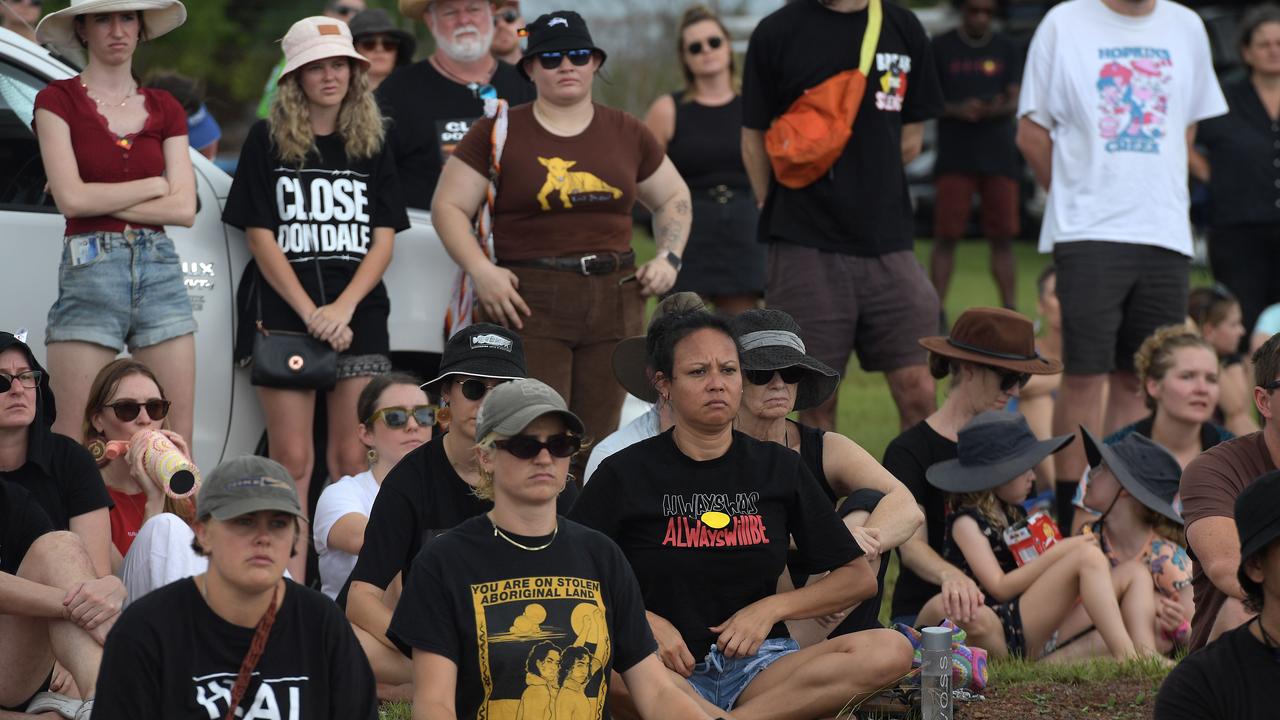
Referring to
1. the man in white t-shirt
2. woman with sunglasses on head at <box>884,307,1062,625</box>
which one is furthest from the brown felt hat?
the man in white t-shirt

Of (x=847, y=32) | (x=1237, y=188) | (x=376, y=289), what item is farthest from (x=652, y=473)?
(x=1237, y=188)

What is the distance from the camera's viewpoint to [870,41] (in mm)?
7383

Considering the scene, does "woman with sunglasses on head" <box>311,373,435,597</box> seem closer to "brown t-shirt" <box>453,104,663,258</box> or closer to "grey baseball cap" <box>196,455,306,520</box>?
"brown t-shirt" <box>453,104,663,258</box>

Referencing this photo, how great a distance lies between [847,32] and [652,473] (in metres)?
2.86

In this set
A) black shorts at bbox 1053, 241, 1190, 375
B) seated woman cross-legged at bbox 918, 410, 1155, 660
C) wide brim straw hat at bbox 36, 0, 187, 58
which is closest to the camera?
seated woman cross-legged at bbox 918, 410, 1155, 660

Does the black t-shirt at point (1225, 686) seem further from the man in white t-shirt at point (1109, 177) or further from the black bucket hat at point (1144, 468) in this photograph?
the man in white t-shirt at point (1109, 177)

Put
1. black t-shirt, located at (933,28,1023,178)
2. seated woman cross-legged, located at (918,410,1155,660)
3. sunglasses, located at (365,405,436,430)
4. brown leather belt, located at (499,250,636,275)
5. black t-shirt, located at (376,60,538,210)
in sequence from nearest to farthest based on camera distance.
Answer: sunglasses, located at (365,405,436,430) < seated woman cross-legged, located at (918,410,1155,660) < brown leather belt, located at (499,250,636,275) < black t-shirt, located at (376,60,538,210) < black t-shirt, located at (933,28,1023,178)

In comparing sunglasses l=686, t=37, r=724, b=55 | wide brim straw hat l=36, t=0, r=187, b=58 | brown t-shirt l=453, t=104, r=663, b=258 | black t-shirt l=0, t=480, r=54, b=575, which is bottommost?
black t-shirt l=0, t=480, r=54, b=575

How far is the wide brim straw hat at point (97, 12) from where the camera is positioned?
21.4ft

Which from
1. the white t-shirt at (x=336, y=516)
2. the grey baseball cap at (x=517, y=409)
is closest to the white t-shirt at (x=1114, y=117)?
the white t-shirt at (x=336, y=516)

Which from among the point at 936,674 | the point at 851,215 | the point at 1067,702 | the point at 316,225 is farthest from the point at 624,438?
the point at 851,215

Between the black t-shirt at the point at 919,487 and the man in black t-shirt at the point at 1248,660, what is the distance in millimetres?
2496

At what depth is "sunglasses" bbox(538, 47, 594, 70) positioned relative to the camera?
6930mm

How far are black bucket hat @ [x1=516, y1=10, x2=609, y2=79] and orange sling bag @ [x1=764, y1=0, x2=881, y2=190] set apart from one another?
36.0 inches
